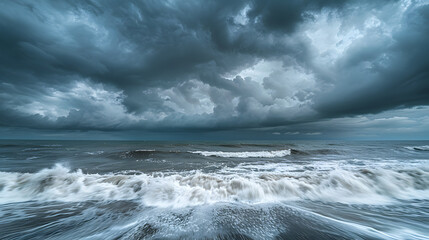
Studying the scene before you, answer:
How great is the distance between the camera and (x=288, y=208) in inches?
161

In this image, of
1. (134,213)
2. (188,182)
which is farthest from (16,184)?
(188,182)

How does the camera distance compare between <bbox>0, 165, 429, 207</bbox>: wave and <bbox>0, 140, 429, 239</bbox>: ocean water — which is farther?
<bbox>0, 165, 429, 207</bbox>: wave

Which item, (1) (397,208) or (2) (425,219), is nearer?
(2) (425,219)

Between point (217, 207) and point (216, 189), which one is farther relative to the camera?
point (216, 189)

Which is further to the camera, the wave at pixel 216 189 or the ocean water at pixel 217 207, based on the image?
the wave at pixel 216 189

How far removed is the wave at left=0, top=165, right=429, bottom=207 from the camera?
495cm

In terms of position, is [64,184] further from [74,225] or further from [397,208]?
[397,208]

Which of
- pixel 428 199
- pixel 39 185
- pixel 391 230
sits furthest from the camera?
pixel 39 185

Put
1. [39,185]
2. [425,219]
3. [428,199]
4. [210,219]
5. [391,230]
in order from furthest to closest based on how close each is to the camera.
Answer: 1. [39,185]
2. [428,199]
3. [425,219]
4. [210,219]
5. [391,230]

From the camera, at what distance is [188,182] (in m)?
6.21

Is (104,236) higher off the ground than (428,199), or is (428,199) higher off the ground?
(104,236)

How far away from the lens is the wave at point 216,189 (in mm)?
4949

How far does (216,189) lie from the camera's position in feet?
17.8

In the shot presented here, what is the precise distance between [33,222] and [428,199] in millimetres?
11403
